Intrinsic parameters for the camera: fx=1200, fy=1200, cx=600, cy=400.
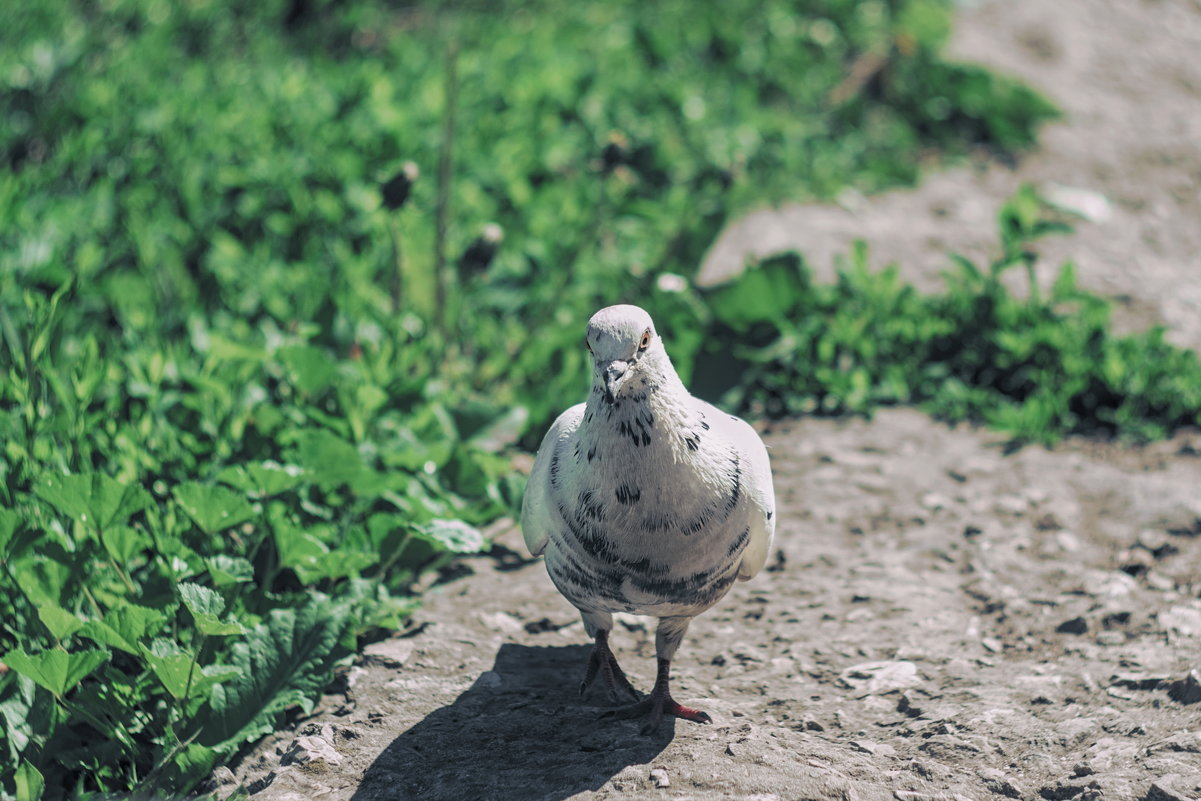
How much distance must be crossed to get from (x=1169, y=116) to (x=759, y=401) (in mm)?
3688

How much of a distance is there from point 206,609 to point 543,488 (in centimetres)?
75

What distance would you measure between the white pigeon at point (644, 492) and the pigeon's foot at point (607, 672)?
0.65 ft

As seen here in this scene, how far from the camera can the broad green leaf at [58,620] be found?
98.0 inches

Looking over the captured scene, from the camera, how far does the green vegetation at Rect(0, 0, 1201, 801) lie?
9.04ft

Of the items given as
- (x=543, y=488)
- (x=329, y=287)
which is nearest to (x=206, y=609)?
(x=543, y=488)

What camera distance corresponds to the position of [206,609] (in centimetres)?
253

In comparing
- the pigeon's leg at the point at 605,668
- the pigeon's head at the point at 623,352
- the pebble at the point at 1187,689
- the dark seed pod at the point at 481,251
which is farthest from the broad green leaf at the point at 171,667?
the pebble at the point at 1187,689

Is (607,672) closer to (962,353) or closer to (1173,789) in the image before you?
(1173,789)

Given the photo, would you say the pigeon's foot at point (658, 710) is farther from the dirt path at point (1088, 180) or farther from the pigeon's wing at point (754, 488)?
the dirt path at point (1088, 180)

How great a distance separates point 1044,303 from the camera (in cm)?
438

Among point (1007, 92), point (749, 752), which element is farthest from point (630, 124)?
point (749, 752)

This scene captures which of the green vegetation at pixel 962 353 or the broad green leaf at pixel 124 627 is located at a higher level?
the green vegetation at pixel 962 353

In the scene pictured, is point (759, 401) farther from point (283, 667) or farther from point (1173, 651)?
point (283, 667)

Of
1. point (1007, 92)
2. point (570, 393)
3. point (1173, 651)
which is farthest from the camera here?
point (1007, 92)
